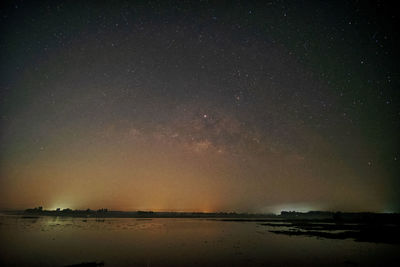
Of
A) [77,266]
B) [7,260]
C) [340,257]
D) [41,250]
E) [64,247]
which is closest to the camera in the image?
[77,266]

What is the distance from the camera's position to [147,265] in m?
19.8

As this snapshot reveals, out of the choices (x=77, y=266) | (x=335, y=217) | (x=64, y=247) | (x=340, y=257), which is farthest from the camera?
(x=335, y=217)

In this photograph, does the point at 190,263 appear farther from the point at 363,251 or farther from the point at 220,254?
the point at 363,251

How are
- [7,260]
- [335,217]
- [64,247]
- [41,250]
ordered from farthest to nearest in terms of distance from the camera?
[335,217] → [64,247] → [41,250] → [7,260]

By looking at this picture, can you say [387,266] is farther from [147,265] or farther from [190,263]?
[147,265]

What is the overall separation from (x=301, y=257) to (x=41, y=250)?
24.6 meters

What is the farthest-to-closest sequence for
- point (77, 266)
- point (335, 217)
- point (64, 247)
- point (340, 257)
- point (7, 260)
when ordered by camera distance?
point (335, 217) < point (64, 247) < point (340, 257) < point (7, 260) < point (77, 266)

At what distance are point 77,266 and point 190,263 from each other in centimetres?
834

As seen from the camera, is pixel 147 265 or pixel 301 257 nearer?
pixel 147 265

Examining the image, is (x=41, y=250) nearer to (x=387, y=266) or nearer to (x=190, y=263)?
(x=190, y=263)

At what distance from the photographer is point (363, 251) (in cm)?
2611

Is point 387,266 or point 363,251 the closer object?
point 387,266

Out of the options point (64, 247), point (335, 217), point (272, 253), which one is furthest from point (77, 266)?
point (335, 217)

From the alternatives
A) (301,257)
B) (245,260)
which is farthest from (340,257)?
(245,260)
